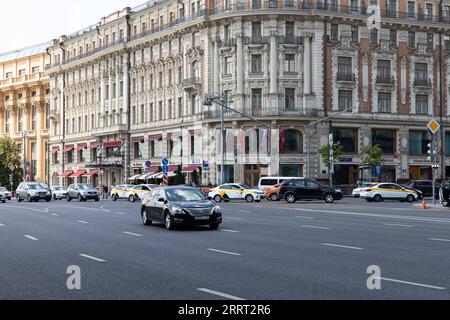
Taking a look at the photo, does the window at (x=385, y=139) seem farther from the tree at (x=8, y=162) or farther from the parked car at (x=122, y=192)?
the tree at (x=8, y=162)

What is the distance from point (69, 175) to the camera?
307 feet

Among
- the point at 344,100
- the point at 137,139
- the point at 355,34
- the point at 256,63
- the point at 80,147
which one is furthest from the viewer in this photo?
the point at 80,147

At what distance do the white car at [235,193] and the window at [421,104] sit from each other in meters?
25.6

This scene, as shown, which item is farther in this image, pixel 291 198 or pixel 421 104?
pixel 421 104

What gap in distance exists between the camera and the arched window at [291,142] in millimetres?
66125

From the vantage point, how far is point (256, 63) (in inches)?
2650

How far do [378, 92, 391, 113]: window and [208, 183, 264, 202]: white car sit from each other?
21.9 metres

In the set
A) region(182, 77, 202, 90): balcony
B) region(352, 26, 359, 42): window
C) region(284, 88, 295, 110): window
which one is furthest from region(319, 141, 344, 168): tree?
region(182, 77, 202, 90): balcony

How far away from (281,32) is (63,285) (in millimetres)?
58008

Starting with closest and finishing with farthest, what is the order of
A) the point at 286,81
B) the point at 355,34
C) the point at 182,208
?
1. the point at 182,208
2. the point at 286,81
3. the point at 355,34

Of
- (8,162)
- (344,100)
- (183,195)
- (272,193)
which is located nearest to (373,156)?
(344,100)

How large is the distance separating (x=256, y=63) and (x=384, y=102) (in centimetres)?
1345

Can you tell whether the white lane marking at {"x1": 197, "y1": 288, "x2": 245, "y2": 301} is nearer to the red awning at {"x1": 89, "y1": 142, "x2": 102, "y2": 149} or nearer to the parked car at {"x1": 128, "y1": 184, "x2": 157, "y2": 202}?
the parked car at {"x1": 128, "y1": 184, "x2": 157, "y2": 202}

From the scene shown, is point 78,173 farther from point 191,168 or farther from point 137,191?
point 137,191
